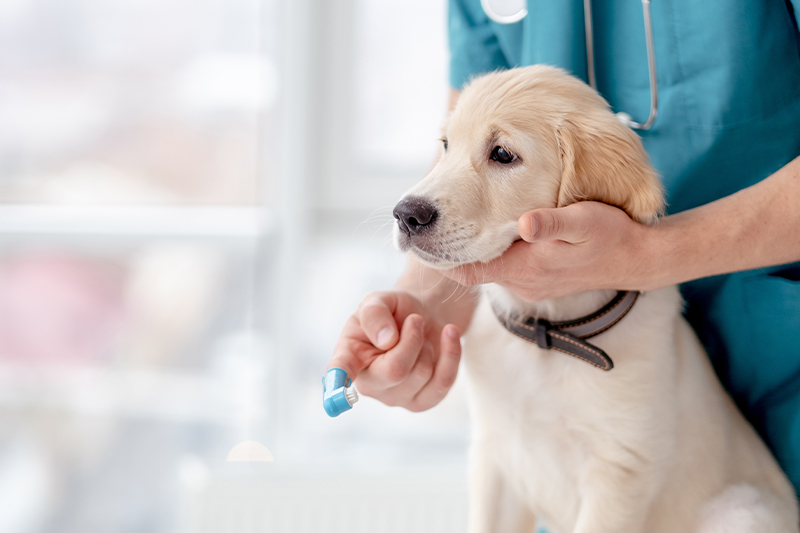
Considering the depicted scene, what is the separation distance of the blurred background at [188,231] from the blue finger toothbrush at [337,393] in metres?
1.62

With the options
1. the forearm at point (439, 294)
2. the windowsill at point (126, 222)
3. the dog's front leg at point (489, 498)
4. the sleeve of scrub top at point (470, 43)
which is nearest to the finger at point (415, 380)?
the forearm at point (439, 294)

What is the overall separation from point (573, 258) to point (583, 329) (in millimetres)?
182

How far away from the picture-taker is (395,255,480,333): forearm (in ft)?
3.86

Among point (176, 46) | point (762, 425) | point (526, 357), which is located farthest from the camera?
point (176, 46)

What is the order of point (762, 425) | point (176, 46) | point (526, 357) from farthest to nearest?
1. point (176, 46)
2. point (762, 425)
3. point (526, 357)

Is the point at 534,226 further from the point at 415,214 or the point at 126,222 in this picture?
the point at 126,222

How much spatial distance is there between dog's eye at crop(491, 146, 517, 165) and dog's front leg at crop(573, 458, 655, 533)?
1.69ft

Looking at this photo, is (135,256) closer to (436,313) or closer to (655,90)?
(436,313)

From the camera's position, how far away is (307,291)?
2662 mm

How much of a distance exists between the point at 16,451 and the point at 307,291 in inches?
53.2

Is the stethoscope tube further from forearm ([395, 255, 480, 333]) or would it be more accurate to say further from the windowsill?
the windowsill

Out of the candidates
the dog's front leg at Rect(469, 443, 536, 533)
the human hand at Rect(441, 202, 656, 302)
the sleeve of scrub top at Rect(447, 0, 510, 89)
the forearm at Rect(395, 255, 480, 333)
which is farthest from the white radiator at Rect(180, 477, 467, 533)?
the sleeve of scrub top at Rect(447, 0, 510, 89)

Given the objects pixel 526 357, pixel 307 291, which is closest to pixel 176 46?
pixel 307 291

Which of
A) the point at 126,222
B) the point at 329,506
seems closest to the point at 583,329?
the point at 329,506
